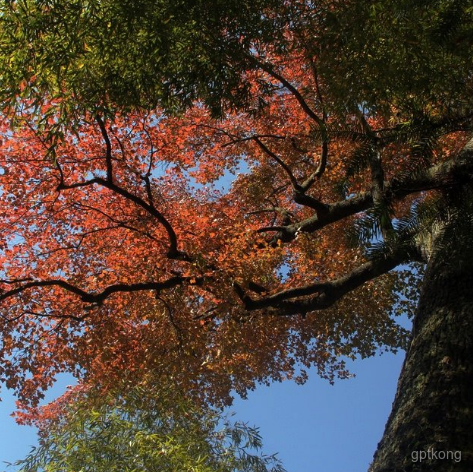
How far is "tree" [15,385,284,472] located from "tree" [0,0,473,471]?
153cm

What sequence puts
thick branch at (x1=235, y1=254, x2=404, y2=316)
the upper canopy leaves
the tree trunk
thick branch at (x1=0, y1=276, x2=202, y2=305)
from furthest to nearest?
thick branch at (x1=235, y1=254, x2=404, y2=316) < thick branch at (x1=0, y1=276, x2=202, y2=305) < the upper canopy leaves < the tree trunk

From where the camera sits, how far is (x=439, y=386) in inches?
215

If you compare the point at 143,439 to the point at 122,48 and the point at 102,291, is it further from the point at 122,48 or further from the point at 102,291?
the point at 122,48

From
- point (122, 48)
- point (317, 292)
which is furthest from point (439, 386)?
point (122, 48)

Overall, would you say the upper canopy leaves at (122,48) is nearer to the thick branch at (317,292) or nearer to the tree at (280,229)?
the tree at (280,229)

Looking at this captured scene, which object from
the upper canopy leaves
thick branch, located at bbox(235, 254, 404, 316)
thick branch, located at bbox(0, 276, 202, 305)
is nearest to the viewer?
the upper canopy leaves

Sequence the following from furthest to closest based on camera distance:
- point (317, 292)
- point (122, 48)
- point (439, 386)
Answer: point (317, 292)
point (122, 48)
point (439, 386)

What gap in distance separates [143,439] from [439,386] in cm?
565

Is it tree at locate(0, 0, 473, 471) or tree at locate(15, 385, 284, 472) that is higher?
tree at locate(0, 0, 473, 471)

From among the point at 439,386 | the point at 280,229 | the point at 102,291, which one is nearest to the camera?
the point at 439,386

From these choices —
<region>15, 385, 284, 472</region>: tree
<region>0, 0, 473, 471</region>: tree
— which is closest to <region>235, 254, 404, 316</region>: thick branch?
<region>0, 0, 473, 471</region>: tree

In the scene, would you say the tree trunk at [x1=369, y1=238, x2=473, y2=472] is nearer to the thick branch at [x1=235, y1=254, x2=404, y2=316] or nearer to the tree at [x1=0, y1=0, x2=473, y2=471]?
the tree at [x1=0, y1=0, x2=473, y2=471]

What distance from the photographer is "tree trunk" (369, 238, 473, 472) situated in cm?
474

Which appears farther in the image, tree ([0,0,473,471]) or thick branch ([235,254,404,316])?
thick branch ([235,254,404,316])
